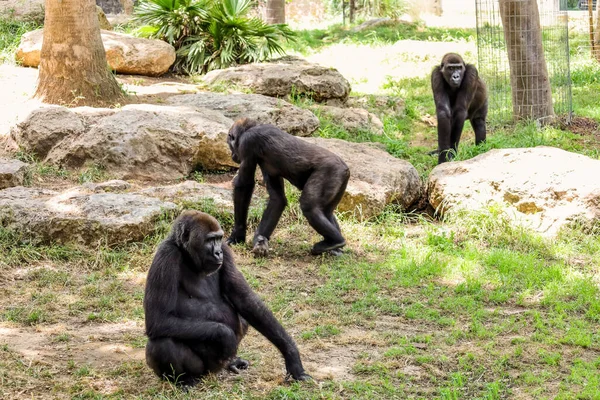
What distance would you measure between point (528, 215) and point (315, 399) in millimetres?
4536

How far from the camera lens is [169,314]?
4570 mm

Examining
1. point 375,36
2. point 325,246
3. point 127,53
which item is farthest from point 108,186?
point 375,36

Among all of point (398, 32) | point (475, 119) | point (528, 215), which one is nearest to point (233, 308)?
point (528, 215)

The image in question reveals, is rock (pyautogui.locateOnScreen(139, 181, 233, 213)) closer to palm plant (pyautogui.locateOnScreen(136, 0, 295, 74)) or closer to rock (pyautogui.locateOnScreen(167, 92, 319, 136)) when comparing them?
rock (pyautogui.locateOnScreen(167, 92, 319, 136))

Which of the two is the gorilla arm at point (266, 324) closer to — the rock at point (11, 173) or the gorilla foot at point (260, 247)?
the gorilla foot at point (260, 247)

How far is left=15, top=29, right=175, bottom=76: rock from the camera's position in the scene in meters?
13.0

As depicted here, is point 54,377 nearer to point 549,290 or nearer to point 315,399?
point 315,399

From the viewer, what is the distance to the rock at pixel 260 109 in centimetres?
1048

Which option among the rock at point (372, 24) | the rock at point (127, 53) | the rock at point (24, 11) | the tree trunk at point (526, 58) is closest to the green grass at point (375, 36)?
the rock at point (372, 24)

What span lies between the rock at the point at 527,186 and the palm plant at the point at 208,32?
21.5 feet

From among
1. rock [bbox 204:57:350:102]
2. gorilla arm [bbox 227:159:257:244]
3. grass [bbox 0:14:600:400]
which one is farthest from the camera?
rock [bbox 204:57:350:102]

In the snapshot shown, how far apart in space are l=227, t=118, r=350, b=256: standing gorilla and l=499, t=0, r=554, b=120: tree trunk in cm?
605

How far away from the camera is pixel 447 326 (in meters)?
5.98

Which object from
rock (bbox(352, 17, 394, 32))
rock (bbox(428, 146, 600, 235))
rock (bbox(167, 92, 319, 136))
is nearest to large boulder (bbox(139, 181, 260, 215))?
rock (bbox(167, 92, 319, 136))
